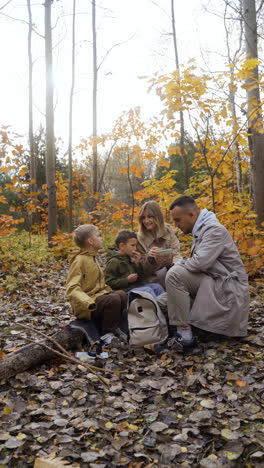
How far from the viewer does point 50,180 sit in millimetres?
8820

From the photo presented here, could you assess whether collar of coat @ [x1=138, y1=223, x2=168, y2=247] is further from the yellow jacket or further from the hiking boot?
the hiking boot

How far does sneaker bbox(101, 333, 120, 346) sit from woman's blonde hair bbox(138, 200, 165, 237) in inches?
53.4

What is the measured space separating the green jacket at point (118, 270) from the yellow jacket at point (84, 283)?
9 cm

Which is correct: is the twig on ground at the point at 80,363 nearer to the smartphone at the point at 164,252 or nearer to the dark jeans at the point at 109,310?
the dark jeans at the point at 109,310

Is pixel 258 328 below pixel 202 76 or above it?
below

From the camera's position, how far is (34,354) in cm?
287

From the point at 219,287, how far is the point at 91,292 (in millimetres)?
1355

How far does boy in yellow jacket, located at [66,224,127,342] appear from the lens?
3.39m

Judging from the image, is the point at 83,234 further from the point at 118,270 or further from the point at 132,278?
the point at 132,278

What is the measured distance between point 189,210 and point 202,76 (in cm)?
247

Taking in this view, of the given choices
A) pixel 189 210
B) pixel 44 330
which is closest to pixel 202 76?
pixel 189 210

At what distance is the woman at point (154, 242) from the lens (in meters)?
4.03

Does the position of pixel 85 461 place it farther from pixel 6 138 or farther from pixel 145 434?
pixel 6 138

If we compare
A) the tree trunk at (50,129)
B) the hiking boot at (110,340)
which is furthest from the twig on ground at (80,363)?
the tree trunk at (50,129)
